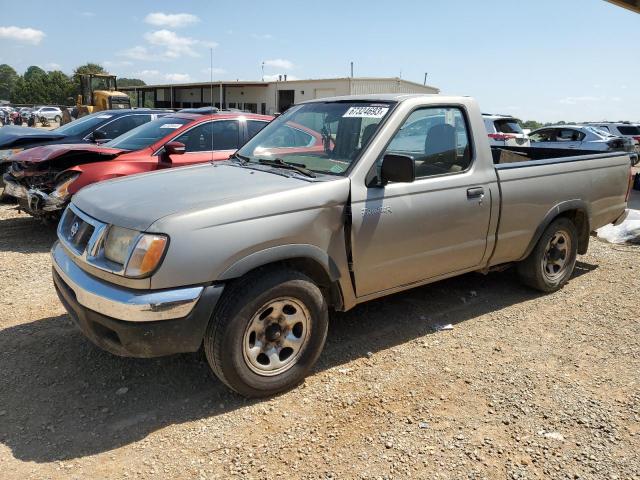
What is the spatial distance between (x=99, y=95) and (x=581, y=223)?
27.9m

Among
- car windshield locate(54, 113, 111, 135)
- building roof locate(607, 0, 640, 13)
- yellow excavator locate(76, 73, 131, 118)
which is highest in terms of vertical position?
building roof locate(607, 0, 640, 13)

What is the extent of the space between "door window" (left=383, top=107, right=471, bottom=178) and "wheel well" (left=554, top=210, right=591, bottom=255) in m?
1.58

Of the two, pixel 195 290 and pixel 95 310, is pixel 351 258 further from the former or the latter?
pixel 95 310

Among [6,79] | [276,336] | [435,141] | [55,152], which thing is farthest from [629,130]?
[6,79]

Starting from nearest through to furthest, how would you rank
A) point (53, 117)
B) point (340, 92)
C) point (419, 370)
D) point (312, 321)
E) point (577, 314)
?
point (312, 321)
point (419, 370)
point (577, 314)
point (340, 92)
point (53, 117)

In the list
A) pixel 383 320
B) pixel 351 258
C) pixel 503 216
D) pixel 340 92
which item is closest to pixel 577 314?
pixel 503 216

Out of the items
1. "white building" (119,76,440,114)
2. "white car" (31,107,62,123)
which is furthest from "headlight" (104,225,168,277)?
"white car" (31,107,62,123)

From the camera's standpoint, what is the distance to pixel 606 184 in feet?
17.3

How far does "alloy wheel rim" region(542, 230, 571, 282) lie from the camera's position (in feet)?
16.6

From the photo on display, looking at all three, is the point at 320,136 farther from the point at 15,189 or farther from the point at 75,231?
the point at 15,189

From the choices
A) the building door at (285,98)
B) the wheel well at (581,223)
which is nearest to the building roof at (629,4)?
the wheel well at (581,223)

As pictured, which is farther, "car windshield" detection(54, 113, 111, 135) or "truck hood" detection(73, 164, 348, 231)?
"car windshield" detection(54, 113, 111, 135)

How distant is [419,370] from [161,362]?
6.15 ft

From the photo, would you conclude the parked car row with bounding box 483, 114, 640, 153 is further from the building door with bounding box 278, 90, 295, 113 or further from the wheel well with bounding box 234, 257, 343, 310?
the building door with bounding box 278, 90, 295, 113
